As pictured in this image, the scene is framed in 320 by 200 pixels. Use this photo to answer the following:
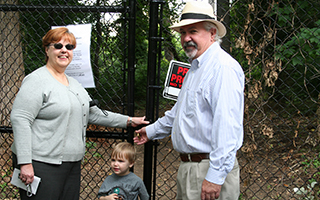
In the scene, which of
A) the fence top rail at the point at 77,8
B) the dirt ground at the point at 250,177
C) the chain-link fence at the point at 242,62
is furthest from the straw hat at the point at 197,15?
the dirt ground at the point at 250,177

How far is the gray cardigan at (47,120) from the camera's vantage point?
208cm

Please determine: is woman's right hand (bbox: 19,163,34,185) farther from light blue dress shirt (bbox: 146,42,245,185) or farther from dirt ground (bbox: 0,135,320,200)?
light blue dress shirt (bbox: 146,42,245,185)

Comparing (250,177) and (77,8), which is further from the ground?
(77,8)

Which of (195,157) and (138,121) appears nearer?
(195,157)

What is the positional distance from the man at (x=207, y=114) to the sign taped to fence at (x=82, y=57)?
0.99 metres

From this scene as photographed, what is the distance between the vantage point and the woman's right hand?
2090 millimetres

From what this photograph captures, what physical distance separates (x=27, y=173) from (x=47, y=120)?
0.42 meters

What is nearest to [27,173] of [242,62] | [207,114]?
[207,114]

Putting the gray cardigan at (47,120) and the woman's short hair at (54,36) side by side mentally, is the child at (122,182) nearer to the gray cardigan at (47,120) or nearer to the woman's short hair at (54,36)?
the gray cardigan at (47,120)

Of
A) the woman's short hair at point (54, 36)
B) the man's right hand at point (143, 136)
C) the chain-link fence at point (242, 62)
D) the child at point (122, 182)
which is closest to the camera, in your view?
the woman's short hair at point (54, 36)

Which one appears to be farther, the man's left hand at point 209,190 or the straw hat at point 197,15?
the straw hat at point 197,15

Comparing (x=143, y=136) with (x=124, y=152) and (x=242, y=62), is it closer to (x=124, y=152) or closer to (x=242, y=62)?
(x=124, y=152)

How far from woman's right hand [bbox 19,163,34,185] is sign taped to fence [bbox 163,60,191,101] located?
4.17ft

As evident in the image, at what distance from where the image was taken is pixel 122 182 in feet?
8.14
